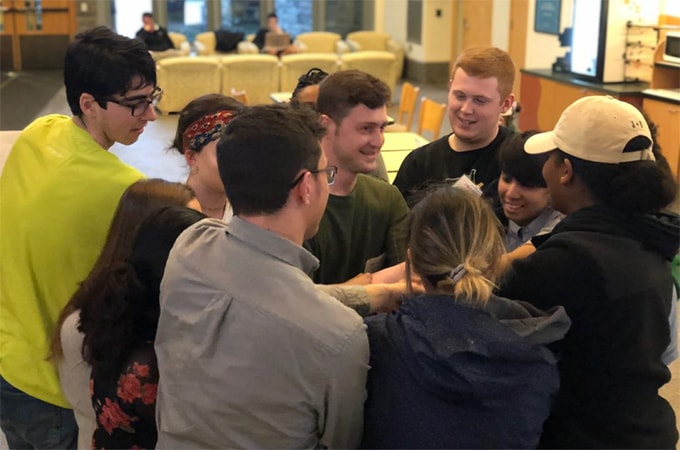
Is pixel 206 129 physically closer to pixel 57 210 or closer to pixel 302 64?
pixel 57 210

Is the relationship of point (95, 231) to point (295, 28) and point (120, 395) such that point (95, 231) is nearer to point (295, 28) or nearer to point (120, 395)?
point (120, 395)

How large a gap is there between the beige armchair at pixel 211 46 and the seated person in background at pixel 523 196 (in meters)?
11.8

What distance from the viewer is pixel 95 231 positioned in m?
1.89

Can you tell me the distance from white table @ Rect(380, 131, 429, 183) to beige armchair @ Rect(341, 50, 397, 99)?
6624 mm

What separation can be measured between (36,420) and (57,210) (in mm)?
505

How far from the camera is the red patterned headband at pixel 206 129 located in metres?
2.19

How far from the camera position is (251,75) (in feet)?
37.9

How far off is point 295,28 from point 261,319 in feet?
50.8

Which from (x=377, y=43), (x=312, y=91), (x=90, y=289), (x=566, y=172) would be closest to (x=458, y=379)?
(x=566, y=172)

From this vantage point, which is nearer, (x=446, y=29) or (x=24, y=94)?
(x=24, y=94)

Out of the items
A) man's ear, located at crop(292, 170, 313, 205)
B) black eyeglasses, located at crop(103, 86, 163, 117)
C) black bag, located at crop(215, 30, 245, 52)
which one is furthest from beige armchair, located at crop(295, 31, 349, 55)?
man's ear, located at crop(292, 170, 313, 205)

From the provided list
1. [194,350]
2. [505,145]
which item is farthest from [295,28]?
[194,350]

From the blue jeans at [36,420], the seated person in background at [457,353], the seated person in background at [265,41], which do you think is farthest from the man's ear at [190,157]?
the seated person in background at [265,41]

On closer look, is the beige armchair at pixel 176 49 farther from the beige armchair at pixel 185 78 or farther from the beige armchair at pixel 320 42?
the beige armchair at pixel 320 42
